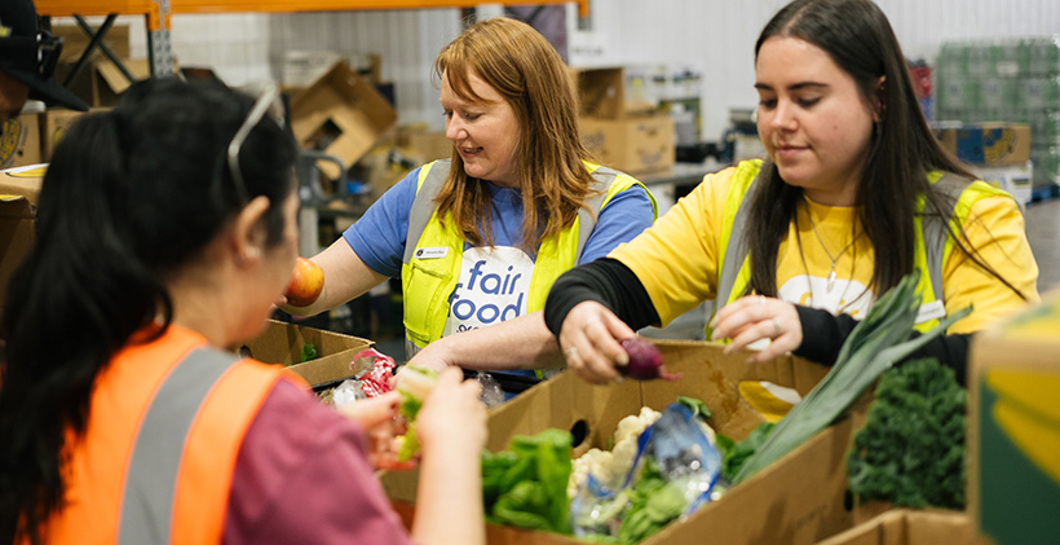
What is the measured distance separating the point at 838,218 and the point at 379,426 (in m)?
0.96

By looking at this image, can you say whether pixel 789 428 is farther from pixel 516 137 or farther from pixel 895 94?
pixel 516 137

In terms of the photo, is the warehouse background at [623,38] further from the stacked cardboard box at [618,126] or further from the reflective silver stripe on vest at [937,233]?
the reflective silver stripe on vest at [937,233]

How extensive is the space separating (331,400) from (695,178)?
449cm

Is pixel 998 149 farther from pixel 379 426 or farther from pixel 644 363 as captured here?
pixel 379 426

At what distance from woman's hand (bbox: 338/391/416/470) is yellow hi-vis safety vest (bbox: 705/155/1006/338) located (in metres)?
0.80

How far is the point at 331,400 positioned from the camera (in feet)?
6.21

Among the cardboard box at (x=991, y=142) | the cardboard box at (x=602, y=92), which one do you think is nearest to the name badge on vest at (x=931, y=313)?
the cardboard box at (x=602, y=92)

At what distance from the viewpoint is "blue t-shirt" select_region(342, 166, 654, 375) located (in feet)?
7.39

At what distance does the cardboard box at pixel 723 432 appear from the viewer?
44.8 inches

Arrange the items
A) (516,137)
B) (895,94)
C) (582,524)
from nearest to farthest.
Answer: (582,524) → (895,94) → (516,137)

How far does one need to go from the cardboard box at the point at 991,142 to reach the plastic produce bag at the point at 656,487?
601 cm

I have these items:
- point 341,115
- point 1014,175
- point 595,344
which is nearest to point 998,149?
point 1014,175

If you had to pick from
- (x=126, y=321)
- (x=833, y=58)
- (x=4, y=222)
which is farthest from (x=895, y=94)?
(x=4, y=222)

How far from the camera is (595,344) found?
5.02ft
